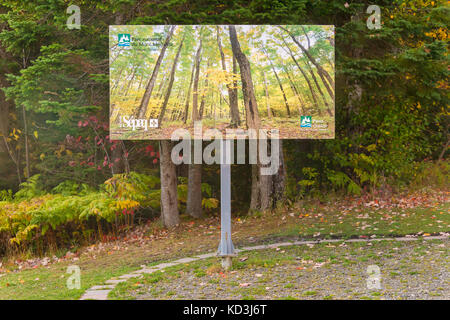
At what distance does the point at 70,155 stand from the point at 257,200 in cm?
555

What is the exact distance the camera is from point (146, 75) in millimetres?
7816

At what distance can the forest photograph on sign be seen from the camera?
24.8ft

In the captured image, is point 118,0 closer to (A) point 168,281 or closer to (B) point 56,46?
(B) point 56,46

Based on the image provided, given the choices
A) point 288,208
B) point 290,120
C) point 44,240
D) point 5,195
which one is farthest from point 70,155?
point 290,120

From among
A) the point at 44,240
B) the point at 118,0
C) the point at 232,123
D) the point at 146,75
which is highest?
the point at 118,0

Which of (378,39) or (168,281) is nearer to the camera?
(168,281)

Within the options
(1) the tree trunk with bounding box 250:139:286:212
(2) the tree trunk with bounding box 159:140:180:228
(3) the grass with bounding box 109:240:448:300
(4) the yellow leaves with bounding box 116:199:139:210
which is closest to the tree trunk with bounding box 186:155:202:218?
(2) the tree trunk with bounding box 159:140:180:228

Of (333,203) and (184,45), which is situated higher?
(184,45)

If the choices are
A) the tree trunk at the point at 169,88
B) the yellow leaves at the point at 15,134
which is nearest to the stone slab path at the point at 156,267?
the tree trunk at the point at 169,88

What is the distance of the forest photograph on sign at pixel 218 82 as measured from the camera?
7559mm

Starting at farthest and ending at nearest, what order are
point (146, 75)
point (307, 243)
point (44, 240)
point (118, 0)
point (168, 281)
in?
point (44, 240), point (118, 0), point (307, 243), point (146, 75), point (168, 281)

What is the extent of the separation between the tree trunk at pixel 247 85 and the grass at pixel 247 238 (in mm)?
2248

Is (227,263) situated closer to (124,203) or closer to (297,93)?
(297,93)

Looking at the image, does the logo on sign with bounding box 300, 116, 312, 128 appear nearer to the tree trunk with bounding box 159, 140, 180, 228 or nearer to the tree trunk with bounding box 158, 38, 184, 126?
the tree trunk with bounding box 158, 38, 184, 126
